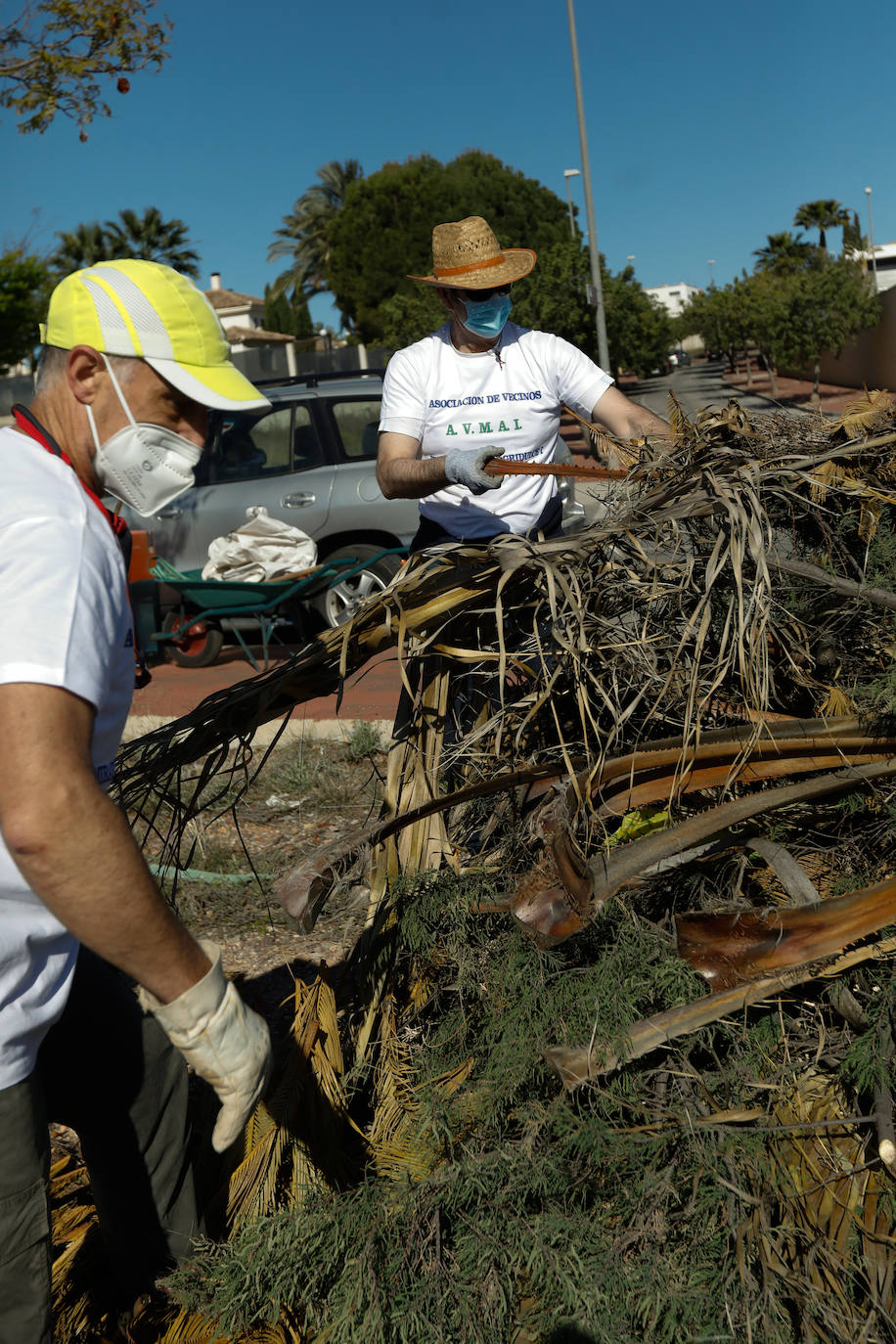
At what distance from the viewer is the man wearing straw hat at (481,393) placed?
10.5 ft

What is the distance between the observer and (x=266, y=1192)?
2.20m

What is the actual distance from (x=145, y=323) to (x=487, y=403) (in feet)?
5.54

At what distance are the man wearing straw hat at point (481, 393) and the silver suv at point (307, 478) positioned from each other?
16.2ft

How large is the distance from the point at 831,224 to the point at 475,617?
6108cm

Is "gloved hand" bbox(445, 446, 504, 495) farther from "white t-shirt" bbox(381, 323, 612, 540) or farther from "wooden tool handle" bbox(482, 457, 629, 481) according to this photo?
"white t-shirt" bbox(381, 323, 612, 540)

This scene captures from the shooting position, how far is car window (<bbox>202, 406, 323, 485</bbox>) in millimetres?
8680

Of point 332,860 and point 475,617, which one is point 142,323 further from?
point 332,860

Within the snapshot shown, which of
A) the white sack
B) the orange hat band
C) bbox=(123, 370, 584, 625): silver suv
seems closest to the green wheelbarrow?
the white sack

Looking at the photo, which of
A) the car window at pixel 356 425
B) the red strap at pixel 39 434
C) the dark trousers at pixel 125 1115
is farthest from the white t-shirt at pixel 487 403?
the car window at pixel 356 425

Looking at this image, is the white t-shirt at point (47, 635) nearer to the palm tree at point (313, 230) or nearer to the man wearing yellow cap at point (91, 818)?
the man wearing yellow cap at point (91, 818)

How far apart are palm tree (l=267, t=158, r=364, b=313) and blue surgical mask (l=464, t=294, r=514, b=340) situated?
51.3 meters

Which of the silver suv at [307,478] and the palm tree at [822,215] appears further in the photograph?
the palm tree at [822,215]

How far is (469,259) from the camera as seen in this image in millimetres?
3225

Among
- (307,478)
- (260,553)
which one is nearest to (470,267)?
(260,553)
